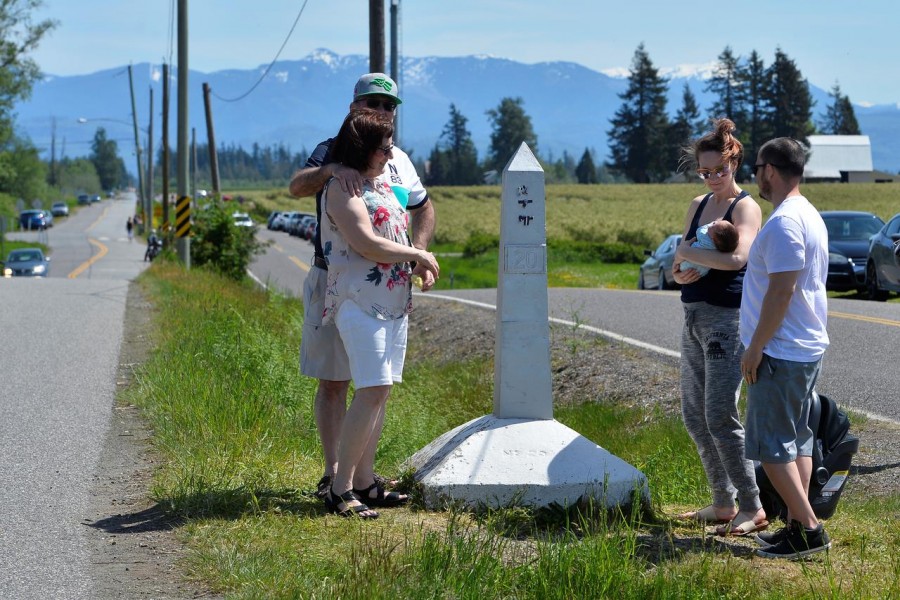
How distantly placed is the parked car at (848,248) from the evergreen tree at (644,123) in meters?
99.9

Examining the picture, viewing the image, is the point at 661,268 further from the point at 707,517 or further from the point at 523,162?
the point at 707,517

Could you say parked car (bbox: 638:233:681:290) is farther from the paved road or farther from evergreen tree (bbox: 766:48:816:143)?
evergreen tree (bbox: 766:48:816:143)

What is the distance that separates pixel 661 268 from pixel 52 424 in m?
18.3

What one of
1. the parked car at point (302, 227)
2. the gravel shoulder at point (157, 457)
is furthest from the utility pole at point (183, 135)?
the parked car at point (302, 227)

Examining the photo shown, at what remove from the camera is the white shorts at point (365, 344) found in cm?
532

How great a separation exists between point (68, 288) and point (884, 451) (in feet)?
50.4

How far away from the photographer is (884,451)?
762 cm

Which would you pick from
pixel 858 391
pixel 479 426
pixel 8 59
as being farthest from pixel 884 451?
pixel 8 59

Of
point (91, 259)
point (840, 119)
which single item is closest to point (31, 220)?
point (91, 259)

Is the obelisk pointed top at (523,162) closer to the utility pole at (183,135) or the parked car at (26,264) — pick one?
the utility pole at (183,135)

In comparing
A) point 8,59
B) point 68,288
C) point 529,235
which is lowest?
point 68,288

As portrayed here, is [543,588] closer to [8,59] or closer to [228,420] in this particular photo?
[228,420]

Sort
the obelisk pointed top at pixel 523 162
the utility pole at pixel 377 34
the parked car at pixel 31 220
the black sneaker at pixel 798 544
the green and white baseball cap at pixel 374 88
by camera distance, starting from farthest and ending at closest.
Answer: the parked car at pixel 31 220, the utility pole at pixel 377 34, the obelisk pointed top at pixel 523 162, the green and white baseball cap at pixel 374 88, the black sneaker at pixel 798 544

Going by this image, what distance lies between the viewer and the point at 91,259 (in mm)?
55375
